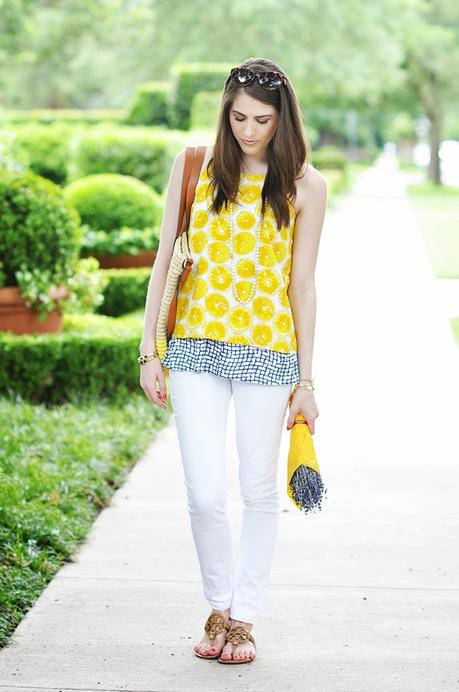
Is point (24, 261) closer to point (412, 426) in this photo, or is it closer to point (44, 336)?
point (44, 336)

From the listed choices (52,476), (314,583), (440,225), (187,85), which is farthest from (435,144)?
(314,583)

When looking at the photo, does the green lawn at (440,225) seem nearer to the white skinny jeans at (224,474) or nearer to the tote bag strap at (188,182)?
the white skinny jeans at (224,474)

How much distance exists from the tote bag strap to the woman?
19mm

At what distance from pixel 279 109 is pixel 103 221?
941cm

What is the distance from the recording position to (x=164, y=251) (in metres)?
3.68

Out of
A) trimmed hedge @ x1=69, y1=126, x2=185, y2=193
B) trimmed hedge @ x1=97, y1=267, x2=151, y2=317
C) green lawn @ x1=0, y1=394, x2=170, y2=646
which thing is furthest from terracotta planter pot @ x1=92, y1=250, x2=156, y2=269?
green lawn @ x1=0, y1=394, x2=170, y2=646

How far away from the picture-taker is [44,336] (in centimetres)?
792

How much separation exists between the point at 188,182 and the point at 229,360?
0.55m

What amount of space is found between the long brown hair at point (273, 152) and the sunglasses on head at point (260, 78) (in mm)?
12

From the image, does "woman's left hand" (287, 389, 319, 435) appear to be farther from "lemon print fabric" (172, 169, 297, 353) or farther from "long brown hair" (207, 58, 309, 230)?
"long brown hair" (207, 58, 309, 230)

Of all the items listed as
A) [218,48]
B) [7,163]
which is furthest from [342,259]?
[218,48]

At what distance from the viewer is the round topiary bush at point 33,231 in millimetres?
8234

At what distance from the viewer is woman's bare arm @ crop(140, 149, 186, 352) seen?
3666 mm

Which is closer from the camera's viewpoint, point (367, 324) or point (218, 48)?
point (367, 324)
